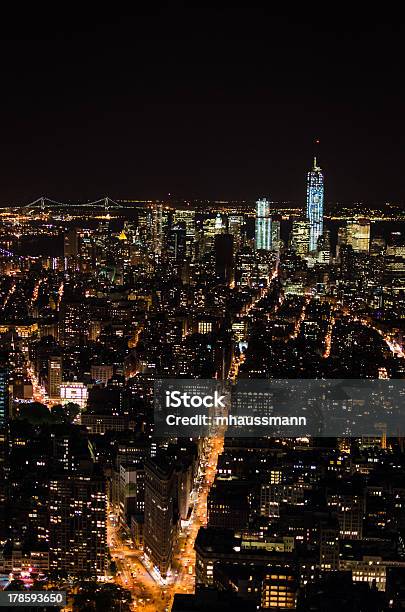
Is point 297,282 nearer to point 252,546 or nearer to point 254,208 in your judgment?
point 254,208

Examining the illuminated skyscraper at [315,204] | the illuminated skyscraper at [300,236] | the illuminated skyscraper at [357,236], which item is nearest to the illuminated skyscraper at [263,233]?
the illuminated skyscraper at [300,236]

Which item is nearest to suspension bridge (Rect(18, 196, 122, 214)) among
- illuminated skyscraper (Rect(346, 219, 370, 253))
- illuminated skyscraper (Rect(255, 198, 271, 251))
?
illuminated skyscraper (Rect(255, 198, 271, 251))

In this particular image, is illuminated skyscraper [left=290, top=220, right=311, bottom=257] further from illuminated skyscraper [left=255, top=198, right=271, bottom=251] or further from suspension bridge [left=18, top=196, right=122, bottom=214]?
suspension bridge [left=18, top=196, right=122, bottom=214]

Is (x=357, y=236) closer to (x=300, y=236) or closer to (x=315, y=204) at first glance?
(x=315, y=204)

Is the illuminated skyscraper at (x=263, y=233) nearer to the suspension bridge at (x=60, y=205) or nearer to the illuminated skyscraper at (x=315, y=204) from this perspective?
the illuminated skyscraper at (x=315, y=204)

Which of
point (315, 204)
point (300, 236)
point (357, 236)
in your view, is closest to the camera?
point (315, 204)

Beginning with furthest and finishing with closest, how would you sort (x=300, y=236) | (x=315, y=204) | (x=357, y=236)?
(x=300, y=236)
(x=357, y=236)
(x=315, y=204)

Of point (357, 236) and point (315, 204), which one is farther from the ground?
point (315, 204)

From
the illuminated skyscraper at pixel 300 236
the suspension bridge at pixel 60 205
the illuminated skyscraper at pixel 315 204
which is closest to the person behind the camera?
the illuminated skyscraper at pixel 315 204

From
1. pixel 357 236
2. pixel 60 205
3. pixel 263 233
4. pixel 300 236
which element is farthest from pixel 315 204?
pixel 60 205
